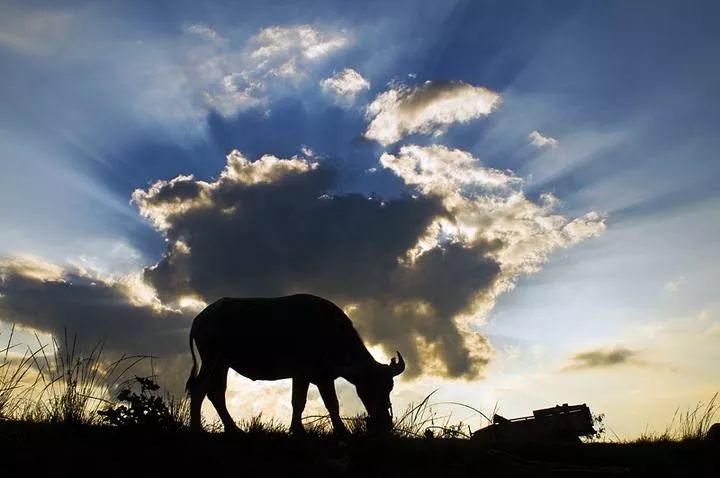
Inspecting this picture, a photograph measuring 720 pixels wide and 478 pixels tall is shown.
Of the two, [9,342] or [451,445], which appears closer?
[451,445]

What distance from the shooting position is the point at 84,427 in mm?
8555

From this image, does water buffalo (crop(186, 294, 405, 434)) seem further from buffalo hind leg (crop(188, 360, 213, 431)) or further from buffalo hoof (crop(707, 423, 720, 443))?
buffalo hoof (crop(707, 423, 720, 443))

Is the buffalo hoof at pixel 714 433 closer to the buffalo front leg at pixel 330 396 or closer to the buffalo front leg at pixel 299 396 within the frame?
the buffalo front leg at pixel 330 396

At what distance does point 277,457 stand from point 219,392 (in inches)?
188

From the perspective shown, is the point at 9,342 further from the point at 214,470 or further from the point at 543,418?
the point at 543,418

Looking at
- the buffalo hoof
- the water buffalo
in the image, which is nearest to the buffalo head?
the water buffalo

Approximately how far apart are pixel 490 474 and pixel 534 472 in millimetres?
642

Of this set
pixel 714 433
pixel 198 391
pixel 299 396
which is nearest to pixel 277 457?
pixel 299 396

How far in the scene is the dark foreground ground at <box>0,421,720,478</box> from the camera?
6875mm

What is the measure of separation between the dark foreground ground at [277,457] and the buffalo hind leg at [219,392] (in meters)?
2.94

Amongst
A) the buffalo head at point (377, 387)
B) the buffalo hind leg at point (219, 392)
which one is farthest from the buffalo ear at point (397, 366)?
the buffalo hind leg at point (219, 392)

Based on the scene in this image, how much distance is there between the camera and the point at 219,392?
480 inches

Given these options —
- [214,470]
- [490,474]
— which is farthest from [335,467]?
[490,474]

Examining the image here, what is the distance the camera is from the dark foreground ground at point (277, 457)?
6.88 m
